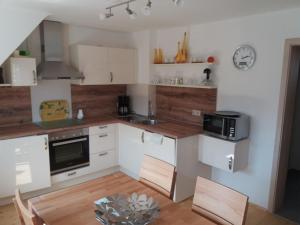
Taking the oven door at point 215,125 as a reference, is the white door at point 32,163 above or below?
below

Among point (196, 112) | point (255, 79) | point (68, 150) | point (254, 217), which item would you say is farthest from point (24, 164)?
point (255, 79)

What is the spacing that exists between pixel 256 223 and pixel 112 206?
187cm

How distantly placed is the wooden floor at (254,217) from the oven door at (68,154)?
0.64 meters

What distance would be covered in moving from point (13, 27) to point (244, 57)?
2.59 meters

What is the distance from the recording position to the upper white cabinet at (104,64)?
3523 mm

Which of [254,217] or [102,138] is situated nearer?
[254,217]

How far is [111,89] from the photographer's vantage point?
421 cm

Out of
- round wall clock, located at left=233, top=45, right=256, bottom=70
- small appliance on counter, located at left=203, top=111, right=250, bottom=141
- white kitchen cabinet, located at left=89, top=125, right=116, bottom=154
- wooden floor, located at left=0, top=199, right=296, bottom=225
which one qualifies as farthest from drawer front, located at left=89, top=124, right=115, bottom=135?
round wall clock, located at left=233, top=45, right=256, bottom=70

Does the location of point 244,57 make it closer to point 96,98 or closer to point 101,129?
point 101,129

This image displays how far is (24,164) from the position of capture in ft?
9.53

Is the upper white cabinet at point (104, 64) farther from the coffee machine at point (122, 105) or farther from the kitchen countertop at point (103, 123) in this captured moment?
the kitchen countertop at point (103, 123)

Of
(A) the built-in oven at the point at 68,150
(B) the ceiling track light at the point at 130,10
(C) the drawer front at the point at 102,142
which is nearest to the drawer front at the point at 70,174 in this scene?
(A) the built-in oven at the point at 68,150

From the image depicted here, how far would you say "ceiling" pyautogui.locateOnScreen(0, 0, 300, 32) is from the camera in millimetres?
2291

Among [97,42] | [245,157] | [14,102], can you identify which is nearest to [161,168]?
[245,157]
